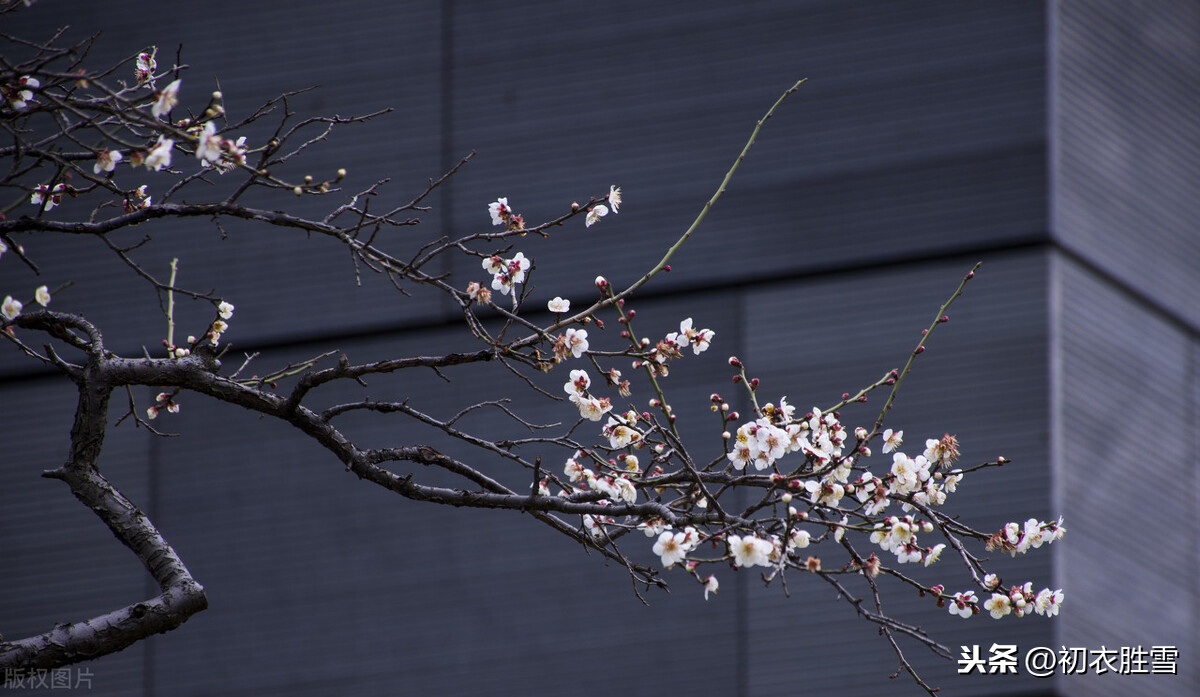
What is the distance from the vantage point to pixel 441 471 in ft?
17.5

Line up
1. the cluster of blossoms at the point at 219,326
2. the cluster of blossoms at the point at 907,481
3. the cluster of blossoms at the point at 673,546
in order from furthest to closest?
Result: the cluster of blossoms at the point at 219,326 → the cluster of blossoms at the point at 907,481 → the cluster of blossoms at the point at 673,546

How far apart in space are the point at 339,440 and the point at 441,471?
2418mm

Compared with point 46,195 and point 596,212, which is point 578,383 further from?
point 46,195

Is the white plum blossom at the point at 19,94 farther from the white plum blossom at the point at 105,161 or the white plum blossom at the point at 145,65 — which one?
the white plum blossom at the point at 145,65

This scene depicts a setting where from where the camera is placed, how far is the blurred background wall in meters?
4.86

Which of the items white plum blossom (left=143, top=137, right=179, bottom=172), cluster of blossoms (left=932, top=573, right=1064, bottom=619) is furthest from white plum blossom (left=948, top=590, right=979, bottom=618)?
white plum blossom (left=143, top=137, right=179, bottom=172)

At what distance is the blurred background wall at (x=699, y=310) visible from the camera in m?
4.86

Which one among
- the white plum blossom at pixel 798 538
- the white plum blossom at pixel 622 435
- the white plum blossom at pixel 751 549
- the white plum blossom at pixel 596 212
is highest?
the white plum blossom at pixel 596 212

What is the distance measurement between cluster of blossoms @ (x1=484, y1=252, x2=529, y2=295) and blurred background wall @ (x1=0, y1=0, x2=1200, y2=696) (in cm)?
223

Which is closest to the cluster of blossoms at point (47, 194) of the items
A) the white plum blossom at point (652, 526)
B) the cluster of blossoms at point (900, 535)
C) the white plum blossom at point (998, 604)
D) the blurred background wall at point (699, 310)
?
the white plum blossom at point (652, 526)

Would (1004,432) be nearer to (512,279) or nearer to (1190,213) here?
(1190,213)

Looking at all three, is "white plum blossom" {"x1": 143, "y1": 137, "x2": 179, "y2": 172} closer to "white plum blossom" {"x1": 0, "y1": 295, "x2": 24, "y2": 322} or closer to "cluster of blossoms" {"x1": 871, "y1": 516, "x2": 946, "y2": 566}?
"white plum blossom" {"x1": 0, "y1": 295, "x2": 24, "y2": 322}

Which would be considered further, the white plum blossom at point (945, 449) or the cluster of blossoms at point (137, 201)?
the cluster of blossoms at point (137, 201)

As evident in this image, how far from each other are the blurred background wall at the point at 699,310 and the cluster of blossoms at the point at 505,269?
7.31ft
